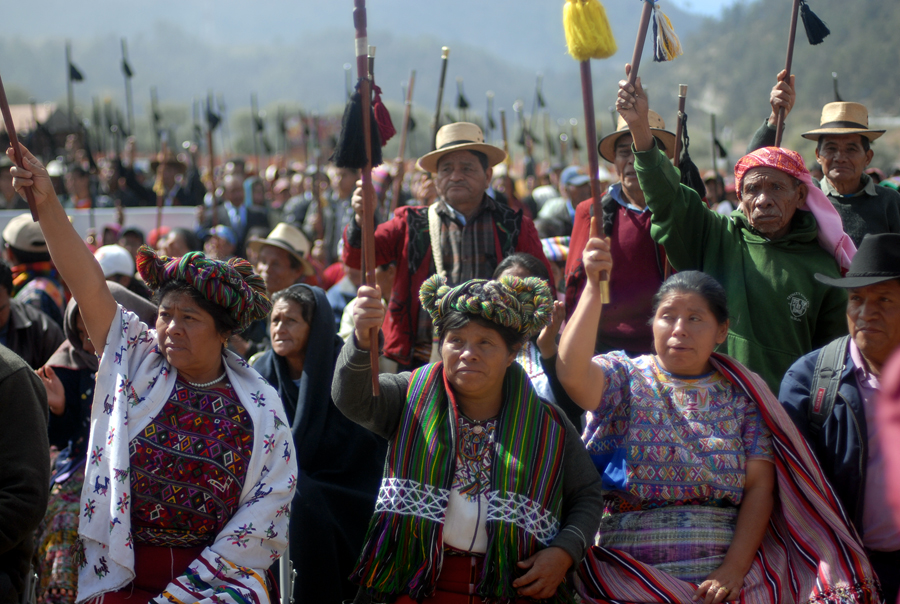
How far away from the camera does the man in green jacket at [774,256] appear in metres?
3.63

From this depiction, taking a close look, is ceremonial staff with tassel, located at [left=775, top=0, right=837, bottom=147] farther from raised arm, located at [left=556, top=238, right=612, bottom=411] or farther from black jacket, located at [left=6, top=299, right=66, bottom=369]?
black jacket, located at [left=6, top=299, right=66, bottom=369]

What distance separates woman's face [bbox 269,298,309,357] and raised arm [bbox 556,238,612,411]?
1.66m

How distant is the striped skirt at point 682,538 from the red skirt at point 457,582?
52 centimetres

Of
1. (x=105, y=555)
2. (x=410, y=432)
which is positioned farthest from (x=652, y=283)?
(x=105, y=555)

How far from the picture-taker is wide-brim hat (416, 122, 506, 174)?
15.1 feet

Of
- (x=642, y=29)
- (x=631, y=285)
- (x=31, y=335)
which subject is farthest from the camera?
(x=31, y=335)

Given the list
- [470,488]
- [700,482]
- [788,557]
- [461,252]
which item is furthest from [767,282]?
[470,488]

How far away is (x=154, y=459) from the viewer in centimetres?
281

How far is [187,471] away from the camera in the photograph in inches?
111

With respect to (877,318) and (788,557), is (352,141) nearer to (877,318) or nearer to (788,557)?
(877,318)

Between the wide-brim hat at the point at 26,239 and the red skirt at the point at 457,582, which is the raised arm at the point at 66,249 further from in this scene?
the wide-brim hat at the point at 26,239

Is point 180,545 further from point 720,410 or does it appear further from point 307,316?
point 720,410

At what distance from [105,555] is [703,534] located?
2.04m

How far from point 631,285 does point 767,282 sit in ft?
2.07
